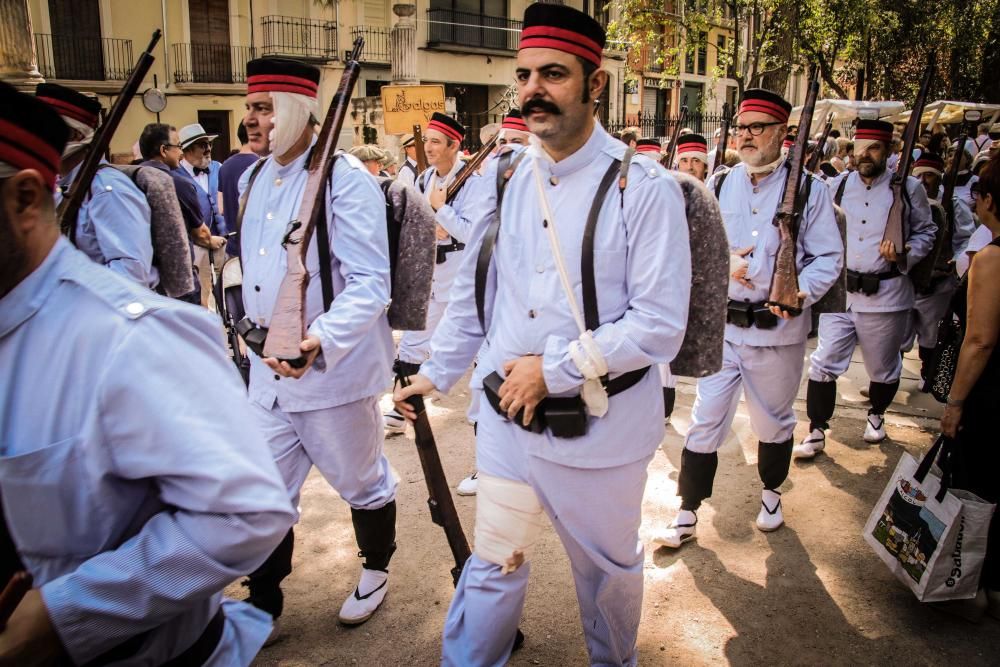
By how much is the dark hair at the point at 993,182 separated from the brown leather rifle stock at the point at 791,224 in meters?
0.88

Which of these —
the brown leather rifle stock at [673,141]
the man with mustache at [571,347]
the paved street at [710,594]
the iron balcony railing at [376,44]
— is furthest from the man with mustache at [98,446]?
the iron balcony railing at [376,44]

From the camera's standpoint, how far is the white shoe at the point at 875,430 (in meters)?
5.86

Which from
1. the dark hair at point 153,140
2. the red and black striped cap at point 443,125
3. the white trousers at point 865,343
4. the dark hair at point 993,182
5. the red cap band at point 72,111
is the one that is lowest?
the white trousers at point 865,343

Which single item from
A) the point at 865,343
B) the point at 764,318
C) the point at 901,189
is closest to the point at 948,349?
the point at 764,318

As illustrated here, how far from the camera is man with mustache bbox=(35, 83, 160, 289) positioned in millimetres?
4008

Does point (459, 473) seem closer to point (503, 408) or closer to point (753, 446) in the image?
point (753, 446)

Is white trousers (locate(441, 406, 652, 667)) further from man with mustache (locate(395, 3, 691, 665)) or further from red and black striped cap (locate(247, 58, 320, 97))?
red and black striped cap (locate(247, 58, 320, 97))

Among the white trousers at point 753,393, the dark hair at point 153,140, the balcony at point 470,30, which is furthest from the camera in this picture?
the balcony at point 470,30

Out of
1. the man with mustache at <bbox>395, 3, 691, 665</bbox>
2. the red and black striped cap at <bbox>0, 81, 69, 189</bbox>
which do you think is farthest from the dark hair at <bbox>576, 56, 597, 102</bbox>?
the red and black striped cap at <bbox>0, 81, 69, 189</bbox>

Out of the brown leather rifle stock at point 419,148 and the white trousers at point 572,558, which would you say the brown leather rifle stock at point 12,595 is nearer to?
the white trousers at point 572,558

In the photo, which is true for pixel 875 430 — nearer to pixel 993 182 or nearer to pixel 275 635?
pixel 993 182

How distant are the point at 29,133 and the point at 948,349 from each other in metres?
4.18

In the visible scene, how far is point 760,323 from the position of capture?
419 cm

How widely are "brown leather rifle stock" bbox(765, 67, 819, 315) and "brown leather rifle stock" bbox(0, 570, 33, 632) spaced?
140 inches
